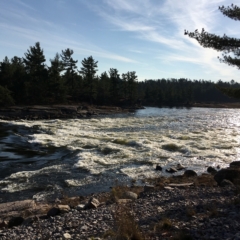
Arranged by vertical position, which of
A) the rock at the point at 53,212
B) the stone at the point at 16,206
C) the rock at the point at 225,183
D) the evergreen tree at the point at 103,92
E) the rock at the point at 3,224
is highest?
the evergreen tree at the point at 103,92

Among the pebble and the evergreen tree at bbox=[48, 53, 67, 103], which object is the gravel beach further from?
the evergreen tree at bbox=[48, 53, 67, 103]

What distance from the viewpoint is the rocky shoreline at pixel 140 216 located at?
5.97 metres

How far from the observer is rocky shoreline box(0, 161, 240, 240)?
5969mm

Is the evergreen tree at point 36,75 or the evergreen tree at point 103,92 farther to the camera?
the evergreen tree at point 103,92

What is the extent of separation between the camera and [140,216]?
7.48m

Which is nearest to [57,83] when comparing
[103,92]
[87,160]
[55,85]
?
[55,85]

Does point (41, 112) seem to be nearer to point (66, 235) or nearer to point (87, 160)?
point (87, 160)

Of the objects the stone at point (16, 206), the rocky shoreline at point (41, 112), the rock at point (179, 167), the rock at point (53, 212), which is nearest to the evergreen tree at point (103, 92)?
the rocky shoreline at point (41, 112)

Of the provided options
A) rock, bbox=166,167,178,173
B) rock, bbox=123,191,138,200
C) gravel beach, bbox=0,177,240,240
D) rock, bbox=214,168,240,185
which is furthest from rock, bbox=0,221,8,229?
rock, bbox=166,167,178,173

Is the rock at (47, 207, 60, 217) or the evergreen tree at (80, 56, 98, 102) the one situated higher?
the evergreen tree at (80, 56, 98, 102)

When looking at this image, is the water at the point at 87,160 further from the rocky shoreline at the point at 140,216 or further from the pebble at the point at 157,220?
the pebble at the point at 157,220

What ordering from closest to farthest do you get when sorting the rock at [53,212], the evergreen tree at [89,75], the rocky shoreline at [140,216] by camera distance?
1. the rocky shoreline at [140,216]
2. the rock at [53,212]
3. the evergreen tree at [89,75]

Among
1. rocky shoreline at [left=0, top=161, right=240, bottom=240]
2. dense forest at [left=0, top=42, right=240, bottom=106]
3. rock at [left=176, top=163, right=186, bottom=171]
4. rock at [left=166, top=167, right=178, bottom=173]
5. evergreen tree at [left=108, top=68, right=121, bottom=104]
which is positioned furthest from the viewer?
evergreen tree at [left=108, top=68, right=121, bottom=104]

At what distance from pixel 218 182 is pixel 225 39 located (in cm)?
701
